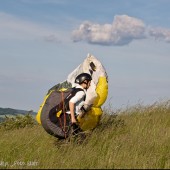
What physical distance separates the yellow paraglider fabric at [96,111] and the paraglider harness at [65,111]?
1.52 ft

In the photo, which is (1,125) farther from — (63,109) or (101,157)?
(101,157)

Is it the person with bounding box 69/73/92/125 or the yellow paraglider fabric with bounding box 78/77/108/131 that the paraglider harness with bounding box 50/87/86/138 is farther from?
the yellow paraglider fabric with bounding box 78/77/108/131

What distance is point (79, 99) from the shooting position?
30.1 feet

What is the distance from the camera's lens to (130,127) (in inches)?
444

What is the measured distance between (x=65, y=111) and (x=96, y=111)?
3.95 ft

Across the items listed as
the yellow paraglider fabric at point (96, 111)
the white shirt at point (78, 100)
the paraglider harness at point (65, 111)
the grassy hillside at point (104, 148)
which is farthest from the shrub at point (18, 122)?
the white shirt at point (78, 100)

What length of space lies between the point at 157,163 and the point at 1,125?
35.2 ft

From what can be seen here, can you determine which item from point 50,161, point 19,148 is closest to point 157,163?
point 50,161

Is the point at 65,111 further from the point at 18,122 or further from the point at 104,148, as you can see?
the point at 18,122

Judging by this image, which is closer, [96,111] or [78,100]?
[78,100]

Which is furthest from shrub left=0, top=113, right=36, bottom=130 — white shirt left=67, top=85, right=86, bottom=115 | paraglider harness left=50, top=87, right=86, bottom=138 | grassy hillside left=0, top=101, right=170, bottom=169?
white shirt left=67, top=85, right=86, bottom=115

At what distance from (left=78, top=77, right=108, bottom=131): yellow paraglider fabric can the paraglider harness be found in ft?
1.52

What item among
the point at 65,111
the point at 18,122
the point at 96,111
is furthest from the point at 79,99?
the point at 18,122

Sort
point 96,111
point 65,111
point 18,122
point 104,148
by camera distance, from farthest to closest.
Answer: point 18,122 → point 96,111 → point 65,111 → point 104,148
